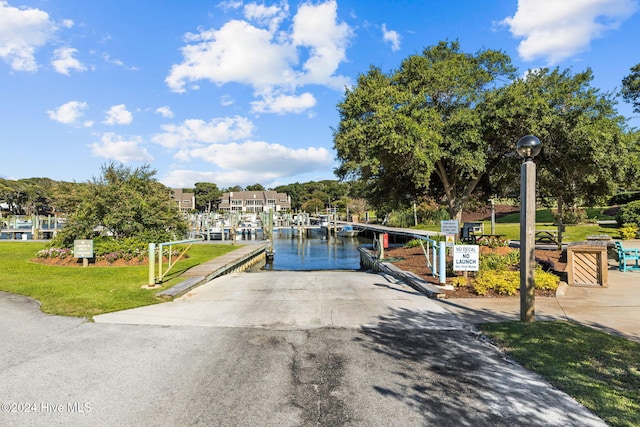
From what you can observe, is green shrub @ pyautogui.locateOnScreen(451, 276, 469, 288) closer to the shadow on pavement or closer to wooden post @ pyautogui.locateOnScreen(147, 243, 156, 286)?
the shadow on pavement

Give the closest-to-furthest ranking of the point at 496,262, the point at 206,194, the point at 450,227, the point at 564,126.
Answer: the point at 496,262, the point at 450,227, the point at 564,126, the point at 206,194

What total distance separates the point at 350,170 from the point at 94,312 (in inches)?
549

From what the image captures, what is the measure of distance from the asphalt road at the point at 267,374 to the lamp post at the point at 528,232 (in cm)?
111

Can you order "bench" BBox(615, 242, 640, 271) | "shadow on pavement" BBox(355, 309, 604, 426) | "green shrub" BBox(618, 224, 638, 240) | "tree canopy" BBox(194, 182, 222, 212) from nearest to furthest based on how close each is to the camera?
1. "shadow on pavement" BBox(355, 309, 604, 426)
2. "bench" BBox(615, 242, 640, 271)
3. "green shrub" BBox(618, 224, 638, 240)
4. "tree canopy" BBox(194, 182, 222, 212)

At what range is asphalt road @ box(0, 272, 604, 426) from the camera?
3.43m

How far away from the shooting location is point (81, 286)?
9.54 m

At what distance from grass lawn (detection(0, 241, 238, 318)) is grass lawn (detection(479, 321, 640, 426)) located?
23.9 feet

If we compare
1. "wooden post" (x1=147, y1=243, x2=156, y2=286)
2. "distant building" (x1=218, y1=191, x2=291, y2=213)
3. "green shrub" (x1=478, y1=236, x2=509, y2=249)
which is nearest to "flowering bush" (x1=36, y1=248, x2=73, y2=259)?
"wooden post" (x1=147, y1=243, x2=156, y2=286)

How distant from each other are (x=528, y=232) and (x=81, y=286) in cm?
1054

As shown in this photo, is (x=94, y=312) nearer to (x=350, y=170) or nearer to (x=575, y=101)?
(x=350, y=170)

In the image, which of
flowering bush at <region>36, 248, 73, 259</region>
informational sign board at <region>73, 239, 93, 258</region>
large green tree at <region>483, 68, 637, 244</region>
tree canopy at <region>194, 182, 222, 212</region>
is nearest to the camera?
informational sign board at <region>73, 239, 93, 258</region>

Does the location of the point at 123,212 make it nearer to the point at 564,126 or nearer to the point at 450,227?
the point at 450,227

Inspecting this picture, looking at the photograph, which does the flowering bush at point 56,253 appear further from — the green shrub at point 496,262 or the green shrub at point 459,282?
the green shrub at point 496,262

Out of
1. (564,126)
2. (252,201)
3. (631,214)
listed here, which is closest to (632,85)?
(631,214)
